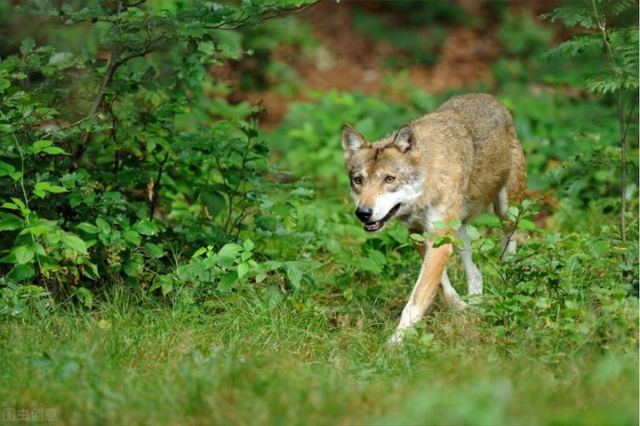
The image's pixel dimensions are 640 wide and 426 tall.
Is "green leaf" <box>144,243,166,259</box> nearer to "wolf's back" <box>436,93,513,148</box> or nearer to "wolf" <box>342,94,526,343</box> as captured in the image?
"wolf" <box>342,94,526,343</box>

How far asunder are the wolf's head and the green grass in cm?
91

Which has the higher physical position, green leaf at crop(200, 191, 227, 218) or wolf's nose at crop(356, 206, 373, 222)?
wolf's nose at crop(356, 206, 373, 222)

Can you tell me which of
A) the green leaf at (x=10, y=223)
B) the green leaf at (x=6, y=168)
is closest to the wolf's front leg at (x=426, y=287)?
the green leaf at (x=10, y=223)

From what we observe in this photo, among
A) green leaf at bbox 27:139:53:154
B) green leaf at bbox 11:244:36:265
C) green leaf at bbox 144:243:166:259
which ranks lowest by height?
Result: green leaf at bbox 144:243:166:259

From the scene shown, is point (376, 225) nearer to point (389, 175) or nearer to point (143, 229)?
point (389, 175)

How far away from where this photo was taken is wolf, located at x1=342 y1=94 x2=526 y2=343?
727 cm

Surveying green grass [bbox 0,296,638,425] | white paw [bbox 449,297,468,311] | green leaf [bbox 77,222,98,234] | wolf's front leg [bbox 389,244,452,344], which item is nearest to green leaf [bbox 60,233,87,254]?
green leaf [bbox 77,222,98,234]

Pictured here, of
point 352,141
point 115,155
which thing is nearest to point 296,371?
point 352,141

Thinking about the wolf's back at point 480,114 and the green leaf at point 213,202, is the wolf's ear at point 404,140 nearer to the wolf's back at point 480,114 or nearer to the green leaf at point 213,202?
the wolf's back at point 480,114

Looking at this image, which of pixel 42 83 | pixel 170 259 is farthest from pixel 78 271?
pixel 42 83

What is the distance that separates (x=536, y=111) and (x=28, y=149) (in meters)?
8.34

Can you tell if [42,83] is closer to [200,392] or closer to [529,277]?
[200,392]

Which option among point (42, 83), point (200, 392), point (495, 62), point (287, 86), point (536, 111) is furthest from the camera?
point (495, 62)

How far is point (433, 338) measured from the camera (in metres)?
6.53
